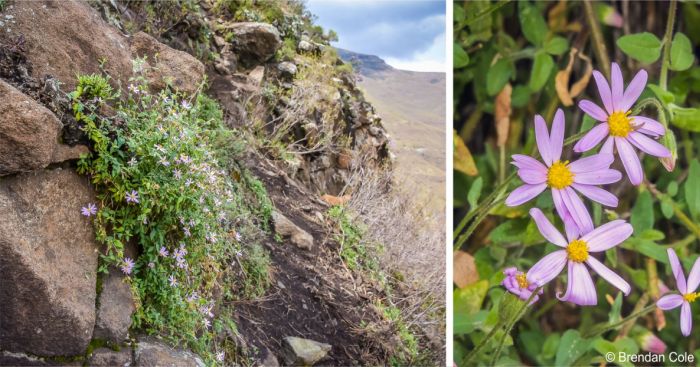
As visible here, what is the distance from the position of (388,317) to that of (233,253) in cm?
69

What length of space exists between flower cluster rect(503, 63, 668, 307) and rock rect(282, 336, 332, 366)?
106 centimetres

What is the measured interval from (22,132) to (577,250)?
855 millimetres

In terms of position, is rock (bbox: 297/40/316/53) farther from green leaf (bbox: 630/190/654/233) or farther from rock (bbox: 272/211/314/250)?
green leaf (bbox: 630/190/654/233)

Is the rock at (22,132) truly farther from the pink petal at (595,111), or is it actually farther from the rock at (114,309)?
the pink petal at (595,111)

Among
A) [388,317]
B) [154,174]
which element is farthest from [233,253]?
[388,317]

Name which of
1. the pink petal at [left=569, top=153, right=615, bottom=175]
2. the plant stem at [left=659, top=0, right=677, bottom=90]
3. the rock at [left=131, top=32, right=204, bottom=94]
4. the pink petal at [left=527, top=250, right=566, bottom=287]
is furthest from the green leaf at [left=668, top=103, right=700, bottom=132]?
the rock at [left=131, top=32, right=204, bottom=94]

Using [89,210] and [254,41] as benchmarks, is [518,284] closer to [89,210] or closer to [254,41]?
[89,210]

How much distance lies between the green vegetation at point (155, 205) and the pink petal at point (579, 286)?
75 cm

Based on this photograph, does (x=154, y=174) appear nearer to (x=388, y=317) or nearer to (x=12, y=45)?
(x=12, y=45)

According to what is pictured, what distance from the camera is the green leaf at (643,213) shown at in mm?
789

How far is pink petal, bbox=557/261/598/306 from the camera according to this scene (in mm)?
665

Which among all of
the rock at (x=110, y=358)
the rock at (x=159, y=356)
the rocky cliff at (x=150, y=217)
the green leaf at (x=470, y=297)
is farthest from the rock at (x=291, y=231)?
the green leaf at (x=470, y=297)

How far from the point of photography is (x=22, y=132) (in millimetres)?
918

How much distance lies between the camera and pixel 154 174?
1.10 meters
